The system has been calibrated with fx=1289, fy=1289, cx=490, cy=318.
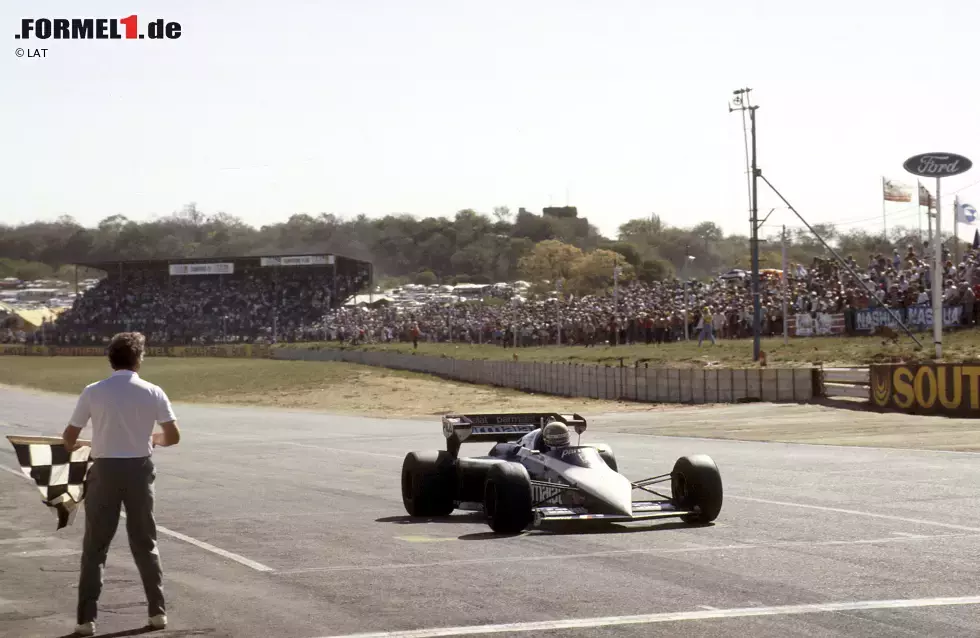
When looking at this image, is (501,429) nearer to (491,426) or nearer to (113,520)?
(491,426)

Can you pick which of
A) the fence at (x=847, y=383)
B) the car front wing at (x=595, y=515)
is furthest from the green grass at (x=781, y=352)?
the car front wing at (x=595, y=515)

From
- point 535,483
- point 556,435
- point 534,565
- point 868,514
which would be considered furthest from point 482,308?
point 534,565

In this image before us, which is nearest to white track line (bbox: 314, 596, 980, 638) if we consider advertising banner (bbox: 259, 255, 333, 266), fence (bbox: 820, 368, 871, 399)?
fence (bbox: 820, 368, 871, 399)

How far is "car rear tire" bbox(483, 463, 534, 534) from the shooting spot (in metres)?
11.9

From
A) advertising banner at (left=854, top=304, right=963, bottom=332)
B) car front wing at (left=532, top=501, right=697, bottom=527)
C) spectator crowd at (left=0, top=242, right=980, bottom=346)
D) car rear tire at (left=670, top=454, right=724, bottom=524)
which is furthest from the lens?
spectator crowd at (left=0, top=242, right=980, bottom=346)

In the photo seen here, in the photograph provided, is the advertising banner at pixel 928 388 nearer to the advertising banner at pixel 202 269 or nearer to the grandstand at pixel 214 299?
the grandstand at pixel 214 299

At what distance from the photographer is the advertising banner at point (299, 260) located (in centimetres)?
10231

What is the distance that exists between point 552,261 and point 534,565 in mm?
132500

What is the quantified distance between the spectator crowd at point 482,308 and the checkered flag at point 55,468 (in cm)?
3374

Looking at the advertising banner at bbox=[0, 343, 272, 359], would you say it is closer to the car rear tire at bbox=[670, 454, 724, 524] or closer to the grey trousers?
the car rear tire at bbox=[670, 454, 724, 524]

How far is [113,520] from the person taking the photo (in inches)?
309

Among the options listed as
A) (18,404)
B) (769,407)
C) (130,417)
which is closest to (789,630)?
(130,417)

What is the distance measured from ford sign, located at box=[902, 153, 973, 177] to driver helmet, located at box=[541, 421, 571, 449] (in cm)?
2461

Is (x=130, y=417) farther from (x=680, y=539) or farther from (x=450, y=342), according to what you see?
(x=450, y=342)
